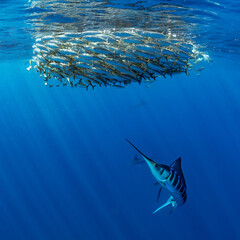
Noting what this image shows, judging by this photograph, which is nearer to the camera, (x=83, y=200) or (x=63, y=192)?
(x=83, y=200)

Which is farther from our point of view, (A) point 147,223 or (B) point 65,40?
(A) point 147,223

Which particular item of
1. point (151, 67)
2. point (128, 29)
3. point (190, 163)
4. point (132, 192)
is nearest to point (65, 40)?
point (128, 29)

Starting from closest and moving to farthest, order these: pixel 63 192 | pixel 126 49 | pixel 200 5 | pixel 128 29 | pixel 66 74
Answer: pixel 126 49 → pixel 66 74 → pixel 200 5 → pixel 128 29 → pixel 63 192

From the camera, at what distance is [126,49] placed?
6184 millimetres

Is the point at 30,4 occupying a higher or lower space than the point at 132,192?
higher

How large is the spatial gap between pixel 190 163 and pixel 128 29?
23.9 meters

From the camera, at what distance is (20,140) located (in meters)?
44.5

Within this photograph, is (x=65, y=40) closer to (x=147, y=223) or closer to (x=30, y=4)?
(x=30, y=4)

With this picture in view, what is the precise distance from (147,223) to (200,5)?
15.8m

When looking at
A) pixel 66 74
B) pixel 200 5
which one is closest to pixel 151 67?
pixel 66 74

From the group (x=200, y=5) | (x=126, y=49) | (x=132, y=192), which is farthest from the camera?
(x=132, y=192)

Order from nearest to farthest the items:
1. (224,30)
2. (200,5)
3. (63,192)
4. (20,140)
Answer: (200,5) < (224,30) < (63,192) < (20,140)

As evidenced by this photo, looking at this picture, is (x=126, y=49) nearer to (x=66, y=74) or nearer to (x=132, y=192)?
(x=66, y=74)

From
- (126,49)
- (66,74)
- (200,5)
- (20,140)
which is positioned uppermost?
(200,5)
